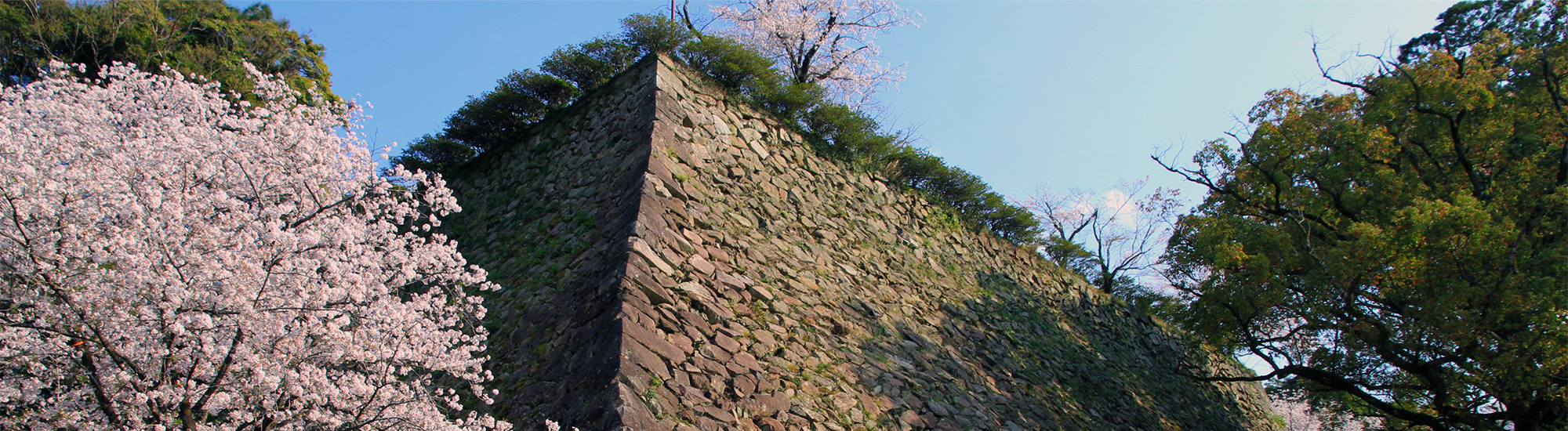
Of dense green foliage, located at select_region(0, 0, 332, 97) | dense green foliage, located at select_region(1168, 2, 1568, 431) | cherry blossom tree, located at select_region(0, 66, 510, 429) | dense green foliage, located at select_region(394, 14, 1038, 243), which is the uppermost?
dense green foliage, located at select_region(0, 0, 332, 97)

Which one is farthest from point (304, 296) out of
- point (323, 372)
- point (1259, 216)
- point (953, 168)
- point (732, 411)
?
point (1259, 216)

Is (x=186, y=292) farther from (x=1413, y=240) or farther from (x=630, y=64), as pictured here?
(x=1413, y=240)

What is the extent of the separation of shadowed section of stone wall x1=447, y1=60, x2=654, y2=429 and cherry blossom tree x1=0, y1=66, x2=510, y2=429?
0.61 m

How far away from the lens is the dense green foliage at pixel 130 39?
10.1 metres

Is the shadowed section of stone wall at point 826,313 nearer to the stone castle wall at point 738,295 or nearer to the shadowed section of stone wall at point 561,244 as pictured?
the stone castle wall at point 738,295

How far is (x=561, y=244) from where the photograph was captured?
722 cm

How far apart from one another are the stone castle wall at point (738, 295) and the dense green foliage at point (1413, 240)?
2.29m

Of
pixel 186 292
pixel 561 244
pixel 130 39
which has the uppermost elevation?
pixel 130 39

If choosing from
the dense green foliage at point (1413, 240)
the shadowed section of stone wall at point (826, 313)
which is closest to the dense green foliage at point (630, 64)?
the shadowed section of stone wall at point (826, 313)

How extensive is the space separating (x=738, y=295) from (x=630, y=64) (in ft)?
13.2

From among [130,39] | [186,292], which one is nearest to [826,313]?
[186,292]

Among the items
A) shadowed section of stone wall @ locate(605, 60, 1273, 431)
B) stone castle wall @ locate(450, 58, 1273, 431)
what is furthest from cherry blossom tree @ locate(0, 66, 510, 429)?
shadowed section of stone wall @ locate(605, 60, 1273, 431)

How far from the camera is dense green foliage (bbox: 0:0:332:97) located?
10125 millimetres

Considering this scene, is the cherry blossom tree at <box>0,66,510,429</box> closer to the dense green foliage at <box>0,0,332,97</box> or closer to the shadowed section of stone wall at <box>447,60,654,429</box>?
the shadowed section of stone wall at <box>447,60,654,429</box>
